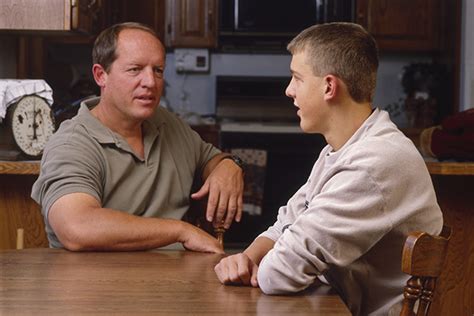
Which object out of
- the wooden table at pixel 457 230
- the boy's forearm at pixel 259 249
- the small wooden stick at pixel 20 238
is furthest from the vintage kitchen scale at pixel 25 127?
the wooden table at pixel 457 230

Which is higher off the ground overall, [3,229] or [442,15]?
[442,15]

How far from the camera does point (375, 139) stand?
175cm

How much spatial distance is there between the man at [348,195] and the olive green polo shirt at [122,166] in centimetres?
60

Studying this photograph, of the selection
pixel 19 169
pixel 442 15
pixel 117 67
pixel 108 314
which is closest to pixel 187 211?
pixel 117 67

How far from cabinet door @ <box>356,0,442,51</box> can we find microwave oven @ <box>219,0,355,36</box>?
10.6 inches

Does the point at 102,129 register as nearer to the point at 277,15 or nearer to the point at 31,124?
the point at 31,124

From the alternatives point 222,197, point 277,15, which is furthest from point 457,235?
point 277,15

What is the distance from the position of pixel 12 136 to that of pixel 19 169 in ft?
0.68

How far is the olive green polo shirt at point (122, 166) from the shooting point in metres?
2.35

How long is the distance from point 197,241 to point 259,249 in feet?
0.77

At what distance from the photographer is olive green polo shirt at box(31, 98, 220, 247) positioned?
235cm

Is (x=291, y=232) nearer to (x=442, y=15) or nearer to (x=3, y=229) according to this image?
(x=3, y=229)

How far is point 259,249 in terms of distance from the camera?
2078 millimetres

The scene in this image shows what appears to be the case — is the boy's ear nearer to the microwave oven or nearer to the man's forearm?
the man's forearm
